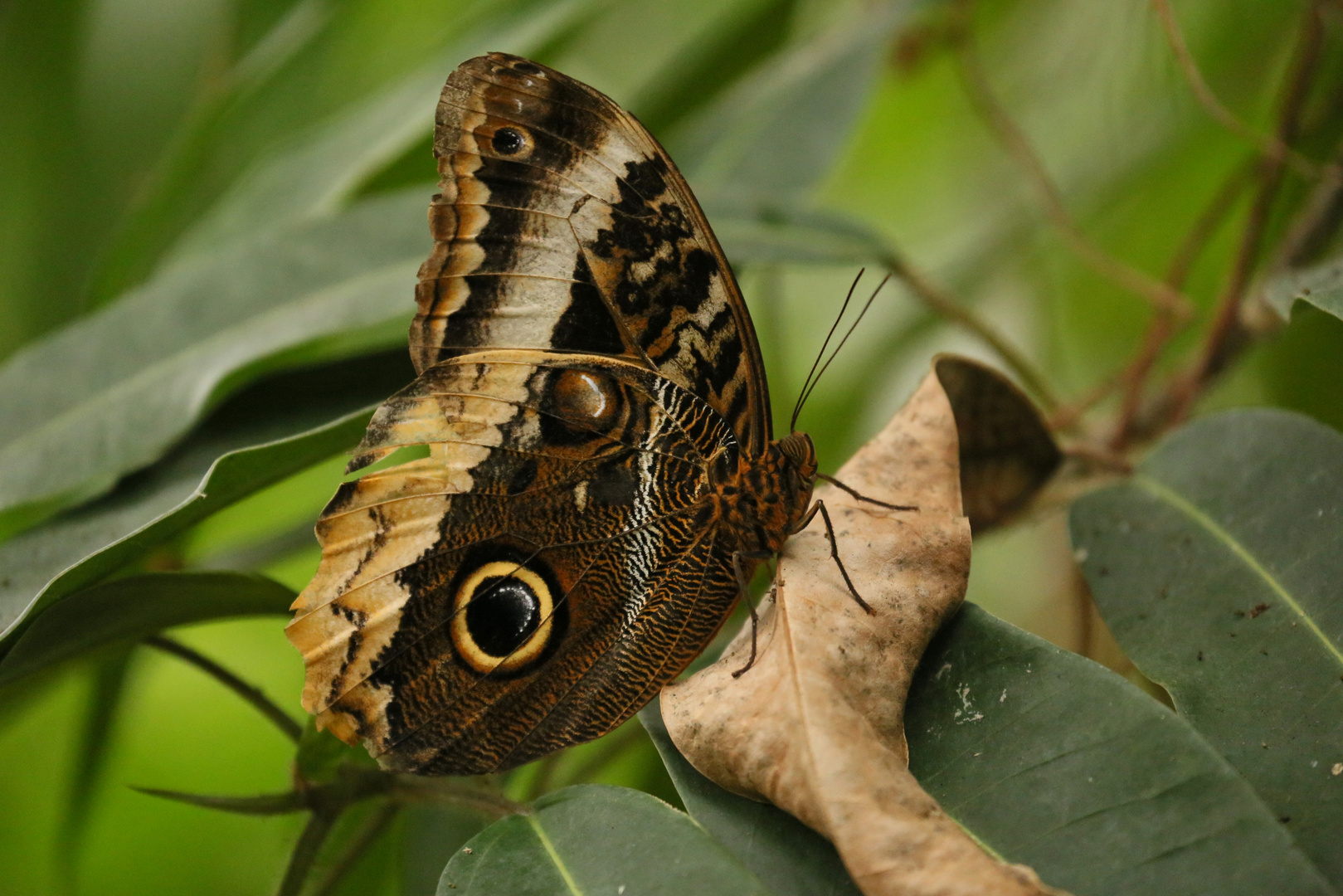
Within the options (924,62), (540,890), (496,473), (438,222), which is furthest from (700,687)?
(924,62)

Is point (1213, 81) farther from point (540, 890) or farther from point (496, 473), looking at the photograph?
point (540, 890)

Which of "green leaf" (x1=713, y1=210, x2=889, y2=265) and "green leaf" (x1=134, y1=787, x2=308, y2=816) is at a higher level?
"green leaf" (x1=713, y1=210, x2=889, y2=265)

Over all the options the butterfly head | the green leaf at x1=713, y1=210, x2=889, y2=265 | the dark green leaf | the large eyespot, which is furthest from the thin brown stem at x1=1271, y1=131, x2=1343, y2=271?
the dark green leaf

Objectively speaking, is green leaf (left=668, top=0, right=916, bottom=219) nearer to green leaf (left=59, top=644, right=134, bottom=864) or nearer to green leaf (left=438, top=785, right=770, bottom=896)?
green leaf (left=438, top=785, right=770, bottom=896)

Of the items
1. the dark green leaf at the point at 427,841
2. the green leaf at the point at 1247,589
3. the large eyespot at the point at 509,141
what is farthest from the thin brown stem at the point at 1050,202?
the dark green leaf at the point at 427,841

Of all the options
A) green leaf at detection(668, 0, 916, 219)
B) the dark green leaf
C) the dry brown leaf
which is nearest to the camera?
the dry brown leaf

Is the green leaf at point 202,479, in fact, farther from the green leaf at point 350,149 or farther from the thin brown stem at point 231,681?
the green leaf at point 350,149
